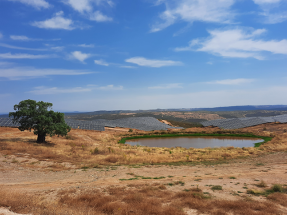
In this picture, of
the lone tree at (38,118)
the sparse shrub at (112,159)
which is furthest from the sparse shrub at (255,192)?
the lone tree at (38,118)

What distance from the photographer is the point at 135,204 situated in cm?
797

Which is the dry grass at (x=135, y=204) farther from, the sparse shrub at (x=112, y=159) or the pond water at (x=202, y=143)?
the pond water at (x=202, y=143)

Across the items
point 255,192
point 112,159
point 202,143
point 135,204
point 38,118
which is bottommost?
point 202,143

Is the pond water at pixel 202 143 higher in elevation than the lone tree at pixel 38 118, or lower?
lower

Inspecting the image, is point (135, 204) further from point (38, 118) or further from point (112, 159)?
point (38, 118)

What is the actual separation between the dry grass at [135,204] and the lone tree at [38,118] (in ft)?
57.3

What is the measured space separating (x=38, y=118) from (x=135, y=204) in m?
21.1

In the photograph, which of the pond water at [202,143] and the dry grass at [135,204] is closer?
the dry grass at [135,204]

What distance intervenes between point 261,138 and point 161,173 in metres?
34.8

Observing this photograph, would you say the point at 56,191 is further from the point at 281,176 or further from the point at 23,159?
the point at 281,176

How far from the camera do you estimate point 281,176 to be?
12.2 m

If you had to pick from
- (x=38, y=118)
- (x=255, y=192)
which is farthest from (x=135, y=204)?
(x=38, y=118)

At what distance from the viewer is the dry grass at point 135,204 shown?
23.1 feet

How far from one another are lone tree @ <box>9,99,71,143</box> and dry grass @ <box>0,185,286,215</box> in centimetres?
1747
